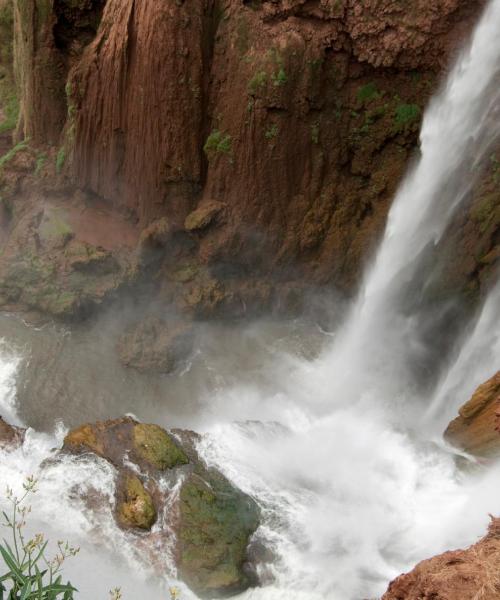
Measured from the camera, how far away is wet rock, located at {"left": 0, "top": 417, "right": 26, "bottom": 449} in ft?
29.4

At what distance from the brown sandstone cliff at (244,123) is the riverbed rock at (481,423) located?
2786 millimetres

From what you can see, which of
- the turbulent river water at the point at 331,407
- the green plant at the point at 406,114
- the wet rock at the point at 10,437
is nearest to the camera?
the turbulent river water at the point at 331,407

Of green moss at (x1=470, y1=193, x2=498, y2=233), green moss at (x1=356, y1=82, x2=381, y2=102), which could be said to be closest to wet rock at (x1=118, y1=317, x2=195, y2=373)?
green moss at (x1=356, y1=82, x2=381, y2=102)

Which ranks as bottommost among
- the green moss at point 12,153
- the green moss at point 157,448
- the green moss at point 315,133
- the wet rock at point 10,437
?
the green moss at point 157,448

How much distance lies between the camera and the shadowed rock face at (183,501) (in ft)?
24.5

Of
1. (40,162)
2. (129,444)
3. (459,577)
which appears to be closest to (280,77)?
(40,162)

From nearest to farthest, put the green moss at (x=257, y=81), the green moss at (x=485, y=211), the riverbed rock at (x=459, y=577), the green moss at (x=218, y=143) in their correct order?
1. the riverbed rock at (x=459, y=577)
2. the green moss at (x=485, y=211)
3. the green moss at (x=257, y=81)
4. the green moss at (x=218, y=143)

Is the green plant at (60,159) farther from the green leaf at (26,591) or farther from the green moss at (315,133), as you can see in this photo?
the green leaf at (26,591)

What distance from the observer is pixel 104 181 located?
13086mm

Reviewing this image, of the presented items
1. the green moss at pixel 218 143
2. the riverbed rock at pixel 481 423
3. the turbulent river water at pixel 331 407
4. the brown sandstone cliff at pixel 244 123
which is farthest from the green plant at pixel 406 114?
the riverbed rock at pixel 481 423

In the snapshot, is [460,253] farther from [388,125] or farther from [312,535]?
[312,535]

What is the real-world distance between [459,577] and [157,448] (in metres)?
5.19

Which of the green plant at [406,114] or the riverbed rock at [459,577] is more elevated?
the green plant at [406,114]

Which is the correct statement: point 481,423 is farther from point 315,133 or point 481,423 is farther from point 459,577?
point 315,133
